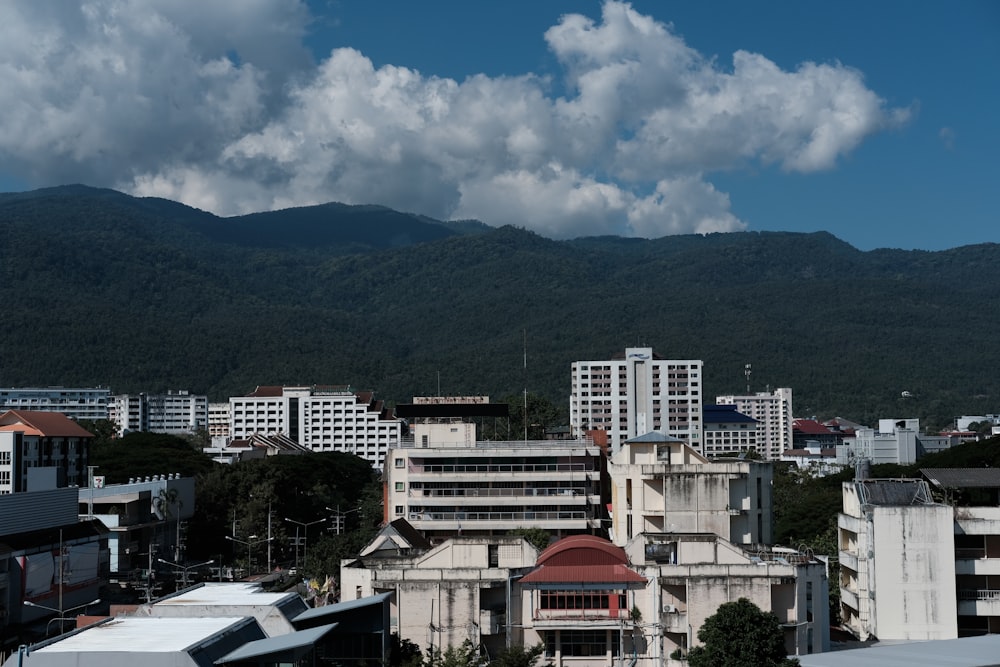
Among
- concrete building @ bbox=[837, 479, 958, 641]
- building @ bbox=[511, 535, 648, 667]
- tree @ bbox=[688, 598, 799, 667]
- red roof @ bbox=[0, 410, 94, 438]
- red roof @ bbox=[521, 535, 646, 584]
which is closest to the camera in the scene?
tree @ bbox=[688, 598, 799, 667]

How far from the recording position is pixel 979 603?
47625 millimetres

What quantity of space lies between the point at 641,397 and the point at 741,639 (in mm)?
134038

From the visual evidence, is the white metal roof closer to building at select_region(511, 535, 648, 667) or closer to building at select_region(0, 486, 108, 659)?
building at select_region(511, 535, 648, 667)

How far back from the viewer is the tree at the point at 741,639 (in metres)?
37.6

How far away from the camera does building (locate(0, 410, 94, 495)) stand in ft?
280

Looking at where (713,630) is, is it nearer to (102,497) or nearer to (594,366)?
(102,497)

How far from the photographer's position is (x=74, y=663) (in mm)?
32094

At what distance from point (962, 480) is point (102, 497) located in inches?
2108

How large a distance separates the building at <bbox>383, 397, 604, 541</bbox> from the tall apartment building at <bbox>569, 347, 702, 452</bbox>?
94.5 meters

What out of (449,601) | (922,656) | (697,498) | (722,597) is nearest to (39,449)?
(697,498)

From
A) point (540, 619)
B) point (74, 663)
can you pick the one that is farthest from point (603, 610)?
point (74, 663)

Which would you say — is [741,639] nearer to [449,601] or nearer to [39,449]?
[449,601]

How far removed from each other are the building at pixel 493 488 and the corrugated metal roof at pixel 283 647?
37.9m

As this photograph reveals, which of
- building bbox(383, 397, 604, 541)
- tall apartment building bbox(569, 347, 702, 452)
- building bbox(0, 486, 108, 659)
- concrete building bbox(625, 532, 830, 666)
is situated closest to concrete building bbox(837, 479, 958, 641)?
concrete building bbox(625, 532, 830, 666)
